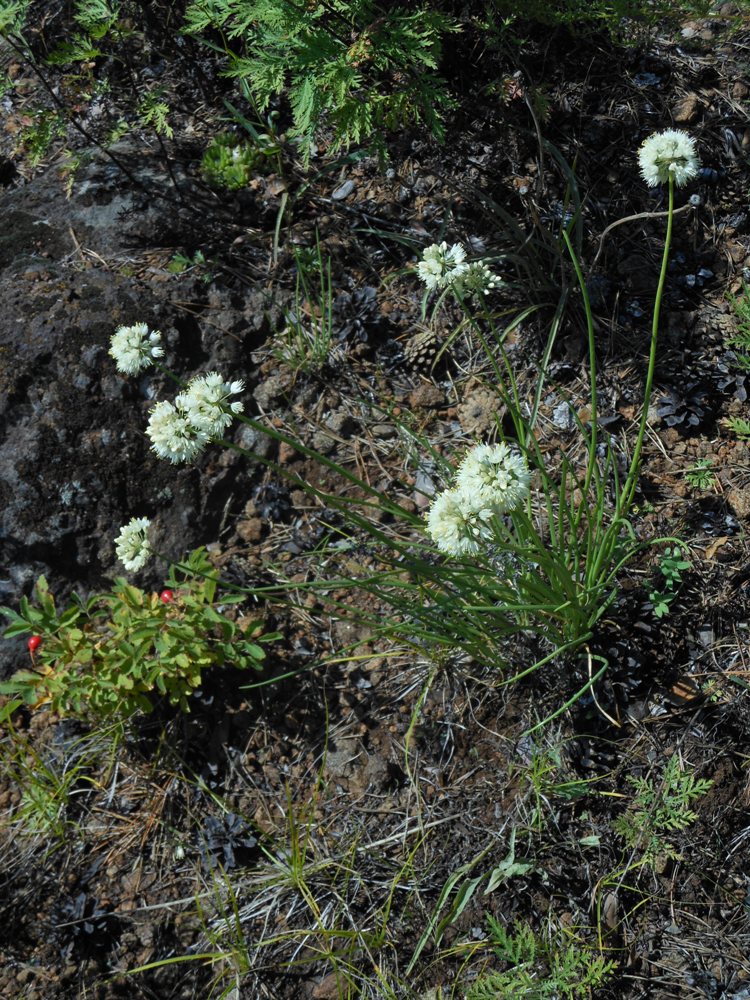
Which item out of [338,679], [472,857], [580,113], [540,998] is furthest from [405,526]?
[580,113]

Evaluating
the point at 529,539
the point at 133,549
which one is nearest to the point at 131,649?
the point at 133,549

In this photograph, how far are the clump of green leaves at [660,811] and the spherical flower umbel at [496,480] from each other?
107 cm

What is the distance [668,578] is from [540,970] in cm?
127

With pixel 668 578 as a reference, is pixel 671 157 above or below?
above

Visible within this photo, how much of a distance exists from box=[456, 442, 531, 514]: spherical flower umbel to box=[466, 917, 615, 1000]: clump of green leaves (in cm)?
123

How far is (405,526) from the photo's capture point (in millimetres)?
3033

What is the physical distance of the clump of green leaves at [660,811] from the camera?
7.50 feet

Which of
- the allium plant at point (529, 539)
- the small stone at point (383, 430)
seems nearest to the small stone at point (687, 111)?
the allium plant at point (529, 539)

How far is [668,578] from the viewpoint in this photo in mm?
2609

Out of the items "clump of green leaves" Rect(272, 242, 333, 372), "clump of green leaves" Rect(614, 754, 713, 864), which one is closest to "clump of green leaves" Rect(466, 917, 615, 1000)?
"clump of green leaves" Rect(614, 754, 713, 864)

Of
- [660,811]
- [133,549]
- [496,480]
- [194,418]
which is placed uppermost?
[194,418]

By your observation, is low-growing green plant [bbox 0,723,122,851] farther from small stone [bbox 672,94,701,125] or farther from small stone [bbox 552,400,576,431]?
small stone [bbox 672,94,701,125]

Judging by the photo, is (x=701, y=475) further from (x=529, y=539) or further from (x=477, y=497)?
(x=477, y=497)

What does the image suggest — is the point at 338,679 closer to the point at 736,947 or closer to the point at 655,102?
the point at 736,947
